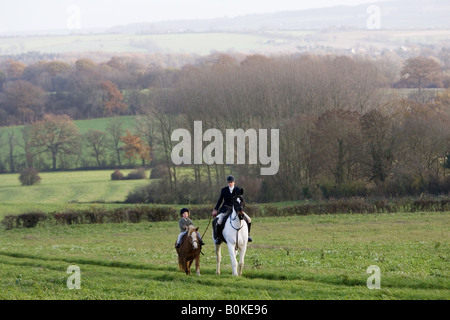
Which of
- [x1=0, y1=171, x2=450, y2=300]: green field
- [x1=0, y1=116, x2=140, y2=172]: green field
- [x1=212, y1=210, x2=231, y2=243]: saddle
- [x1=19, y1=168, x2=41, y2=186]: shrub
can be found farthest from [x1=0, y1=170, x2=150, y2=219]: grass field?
[x1=212, y1=210, x2=231, y2=243]: saddle

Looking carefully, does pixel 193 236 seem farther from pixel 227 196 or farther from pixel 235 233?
pixel 227 196

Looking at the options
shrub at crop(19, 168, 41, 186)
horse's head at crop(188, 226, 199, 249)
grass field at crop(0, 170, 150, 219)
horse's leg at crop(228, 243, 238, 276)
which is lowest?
grass field at crop(0, 170, 150, 219)

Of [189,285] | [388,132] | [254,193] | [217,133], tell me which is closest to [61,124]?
[217,133]

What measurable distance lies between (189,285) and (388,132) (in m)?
46.8

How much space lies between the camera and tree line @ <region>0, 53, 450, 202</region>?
197 ft

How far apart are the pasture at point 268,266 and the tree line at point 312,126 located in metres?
20.5

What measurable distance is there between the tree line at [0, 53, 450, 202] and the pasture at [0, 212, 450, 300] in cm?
2051

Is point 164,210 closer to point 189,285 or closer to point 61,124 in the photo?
point 189,285

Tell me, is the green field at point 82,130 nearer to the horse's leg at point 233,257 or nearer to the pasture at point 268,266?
the pasture at point 268,266

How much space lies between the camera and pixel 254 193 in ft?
212

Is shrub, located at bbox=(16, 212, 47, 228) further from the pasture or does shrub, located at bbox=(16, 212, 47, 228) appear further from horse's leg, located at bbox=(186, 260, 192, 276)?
horse's leg, located at bbox=(186, 260, 192, 276)

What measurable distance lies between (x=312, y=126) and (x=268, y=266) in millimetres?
44970
